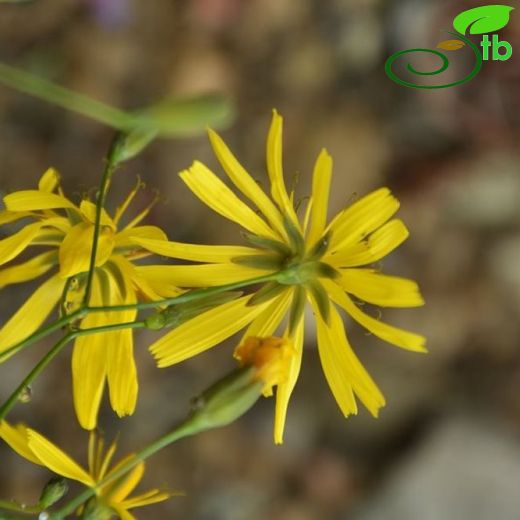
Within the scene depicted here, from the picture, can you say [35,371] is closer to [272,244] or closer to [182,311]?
[182,311]

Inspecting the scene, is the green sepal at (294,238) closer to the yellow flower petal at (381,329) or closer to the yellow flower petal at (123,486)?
the yellow flower petal at (381,329)

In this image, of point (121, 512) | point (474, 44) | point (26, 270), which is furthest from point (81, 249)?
point (474, 44)

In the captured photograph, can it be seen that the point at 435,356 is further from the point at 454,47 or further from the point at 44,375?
the point at 44,375

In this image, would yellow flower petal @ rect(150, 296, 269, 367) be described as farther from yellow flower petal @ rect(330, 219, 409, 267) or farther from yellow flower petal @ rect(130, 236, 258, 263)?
yellow flower petal @ rect(330, 219, 409, 267)

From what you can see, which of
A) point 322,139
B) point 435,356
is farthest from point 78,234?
point 435,356

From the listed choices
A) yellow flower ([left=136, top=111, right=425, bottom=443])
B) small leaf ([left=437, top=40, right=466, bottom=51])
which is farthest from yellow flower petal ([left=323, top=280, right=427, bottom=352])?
small leaf ([left=437, top=40, right=466, bottom=51])

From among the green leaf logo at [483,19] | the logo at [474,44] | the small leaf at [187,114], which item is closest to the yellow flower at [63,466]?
the small leaf at [187,114]
